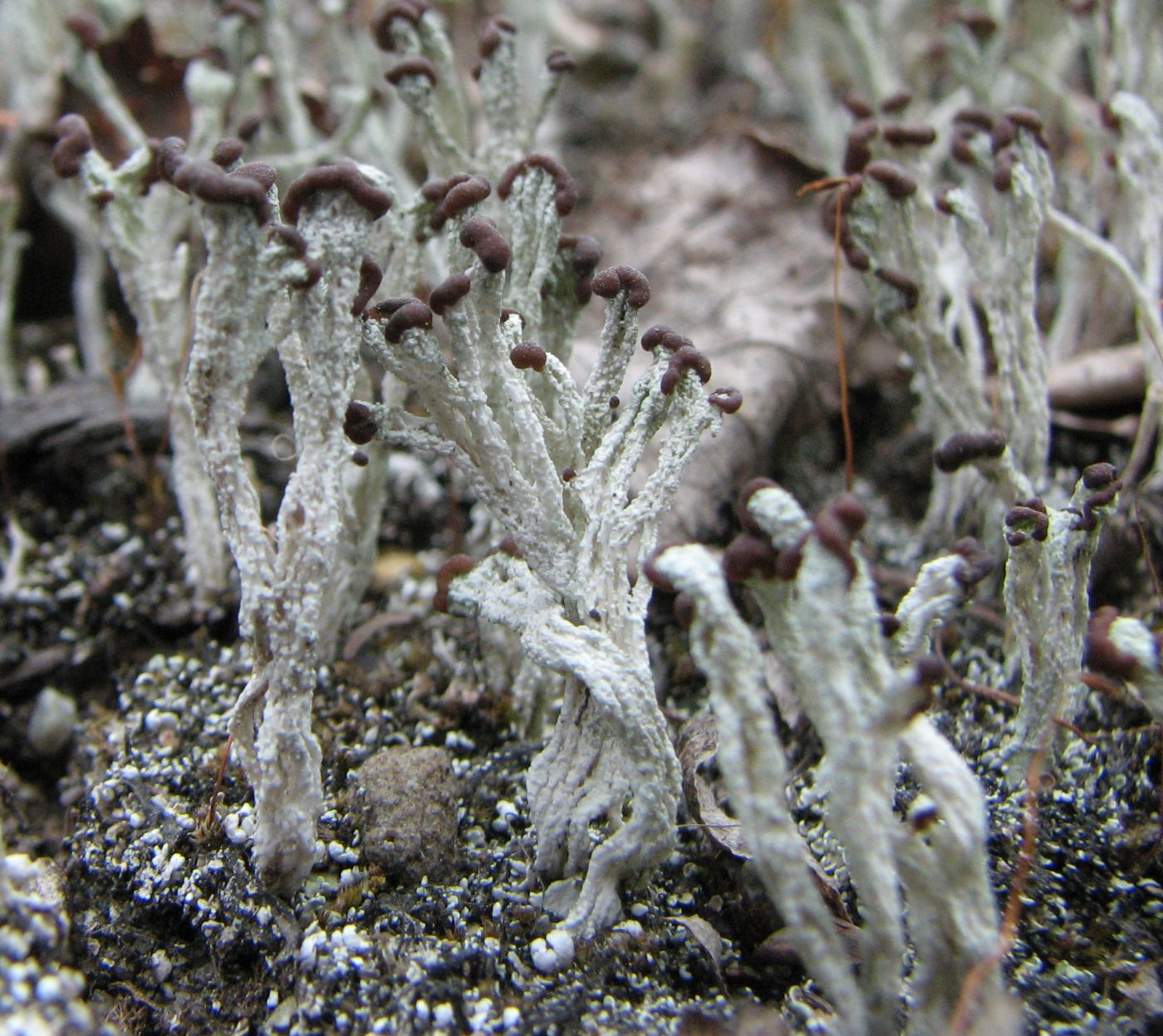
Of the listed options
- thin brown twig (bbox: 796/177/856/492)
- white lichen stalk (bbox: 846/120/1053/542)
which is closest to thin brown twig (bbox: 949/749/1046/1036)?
white lichen stalk (bbox: 846/120/1053/542)

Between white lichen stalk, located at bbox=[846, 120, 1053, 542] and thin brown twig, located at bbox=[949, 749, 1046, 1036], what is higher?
white lichen stalk, located at bbox=[846, 120, 1053, 542]

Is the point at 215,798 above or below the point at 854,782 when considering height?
below

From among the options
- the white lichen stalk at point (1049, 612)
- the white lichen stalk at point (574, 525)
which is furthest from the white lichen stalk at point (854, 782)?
the white lichen stalk at point (1049, 612)

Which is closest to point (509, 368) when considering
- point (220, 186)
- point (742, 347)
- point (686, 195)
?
point (220, 186)

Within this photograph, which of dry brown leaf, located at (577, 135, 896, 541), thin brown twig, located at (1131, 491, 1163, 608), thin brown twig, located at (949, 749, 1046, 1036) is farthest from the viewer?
dry brown leaf, located at (577, 135, 896, 541)

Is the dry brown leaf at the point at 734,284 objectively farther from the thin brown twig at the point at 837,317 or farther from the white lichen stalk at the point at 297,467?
the white lichen stalk at the point at 297,467

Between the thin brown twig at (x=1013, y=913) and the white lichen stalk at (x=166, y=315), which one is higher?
the white lichen stalk at (x=166, y=315)

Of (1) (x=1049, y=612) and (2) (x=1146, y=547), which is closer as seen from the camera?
(1) (x=1049, y=612)

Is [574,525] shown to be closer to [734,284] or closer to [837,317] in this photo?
[837,317]

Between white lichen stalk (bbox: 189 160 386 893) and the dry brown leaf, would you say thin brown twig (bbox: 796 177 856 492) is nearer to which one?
the dry brown leaf

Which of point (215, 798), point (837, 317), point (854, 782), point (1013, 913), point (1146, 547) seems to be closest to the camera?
point (854, 782)

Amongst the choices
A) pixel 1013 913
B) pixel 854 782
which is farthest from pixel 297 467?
pixel 1013 913

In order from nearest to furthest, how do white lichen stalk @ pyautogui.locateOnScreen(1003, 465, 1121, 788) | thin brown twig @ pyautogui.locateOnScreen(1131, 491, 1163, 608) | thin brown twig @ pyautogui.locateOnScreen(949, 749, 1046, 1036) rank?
1. thin brown twig @ pyautogui.locateOnScreen(949, 749, 1046, 1036)
2. white lichen stalk @ pyautogui.locateOnScreen(1003, 465, 1121, 788)
3. thin brown twig @ pyautogui.locateOnScreen(1131, 491, 1163, 608)
